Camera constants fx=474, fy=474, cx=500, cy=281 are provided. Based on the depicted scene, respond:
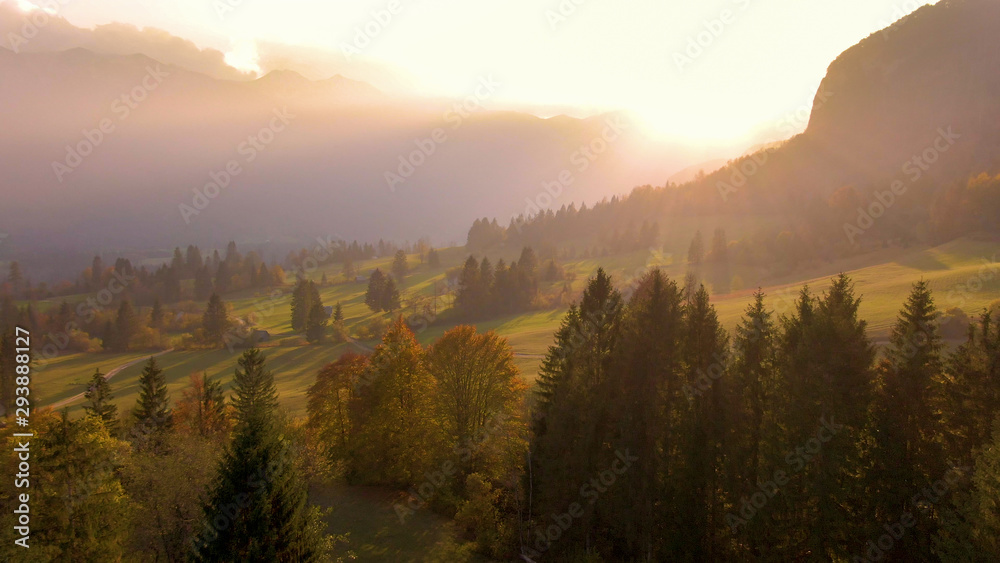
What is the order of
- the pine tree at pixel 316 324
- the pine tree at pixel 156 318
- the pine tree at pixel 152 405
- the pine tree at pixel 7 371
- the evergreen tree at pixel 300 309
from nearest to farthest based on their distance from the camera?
1. the pine tree at pixel 152 405
2. the pine tree at pixel 7 371
3. the pine tree at pixel 316 324
4. the evergreen tree at pixel 300 309
5. the pine tree at pixel 156 318

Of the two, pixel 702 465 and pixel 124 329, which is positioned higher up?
pixel 124 329

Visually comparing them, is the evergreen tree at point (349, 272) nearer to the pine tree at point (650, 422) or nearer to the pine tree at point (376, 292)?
the pine tree at point (376, 292)

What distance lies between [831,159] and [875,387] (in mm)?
188216

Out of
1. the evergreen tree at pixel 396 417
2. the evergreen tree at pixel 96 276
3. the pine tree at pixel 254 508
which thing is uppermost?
the evergreen tree at pixel 96 276

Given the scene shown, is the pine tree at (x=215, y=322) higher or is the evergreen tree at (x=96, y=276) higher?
the evergreen tree at (x=96, y=276)

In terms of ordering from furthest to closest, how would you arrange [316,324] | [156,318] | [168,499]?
[156,318] → [316,324] → [168,499]

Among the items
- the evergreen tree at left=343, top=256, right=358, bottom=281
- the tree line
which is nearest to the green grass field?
the tree line

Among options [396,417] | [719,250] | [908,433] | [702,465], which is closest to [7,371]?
[396,417]

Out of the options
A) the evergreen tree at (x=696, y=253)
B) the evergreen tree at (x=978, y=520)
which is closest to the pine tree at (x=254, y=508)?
the evergreen tree at (x=978, y=520)

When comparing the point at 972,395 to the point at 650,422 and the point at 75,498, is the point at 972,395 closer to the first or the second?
the point at 650,422

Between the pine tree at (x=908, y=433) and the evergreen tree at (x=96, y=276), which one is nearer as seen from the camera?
the pine tree at (x=908, y=433)

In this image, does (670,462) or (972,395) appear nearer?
(972,395)

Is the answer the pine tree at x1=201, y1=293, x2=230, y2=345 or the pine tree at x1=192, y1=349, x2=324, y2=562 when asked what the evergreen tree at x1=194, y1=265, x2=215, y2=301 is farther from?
the pine tree at x1=192, y1=349, x2=324, y2=562

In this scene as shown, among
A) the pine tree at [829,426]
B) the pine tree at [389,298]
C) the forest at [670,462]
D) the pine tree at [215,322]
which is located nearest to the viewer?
the forest at [670,462]
